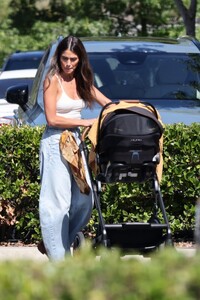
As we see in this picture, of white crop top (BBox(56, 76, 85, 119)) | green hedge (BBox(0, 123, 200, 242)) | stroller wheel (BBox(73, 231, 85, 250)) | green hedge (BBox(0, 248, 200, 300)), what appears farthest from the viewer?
green hedge (BBox(0, 123, 200, 242))

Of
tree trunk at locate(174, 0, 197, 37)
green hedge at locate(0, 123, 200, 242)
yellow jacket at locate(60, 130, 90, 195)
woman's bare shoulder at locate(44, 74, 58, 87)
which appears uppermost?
woman's bare shoulder at locate(44, 74, 58, 87)

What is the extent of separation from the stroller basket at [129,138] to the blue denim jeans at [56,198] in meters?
0.33

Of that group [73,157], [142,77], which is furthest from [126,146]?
[142,77]

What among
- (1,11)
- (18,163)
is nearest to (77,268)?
(18,163)

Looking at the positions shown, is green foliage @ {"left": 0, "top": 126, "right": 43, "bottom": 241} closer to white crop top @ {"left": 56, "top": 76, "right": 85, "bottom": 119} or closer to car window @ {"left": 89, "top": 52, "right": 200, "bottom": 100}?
car window @ {"left": 89, "top": 52, "right": 200, "bottom": 100}

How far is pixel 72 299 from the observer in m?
2.67

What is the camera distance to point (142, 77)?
8.79 meters

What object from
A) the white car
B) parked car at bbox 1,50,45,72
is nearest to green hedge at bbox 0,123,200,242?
the white car

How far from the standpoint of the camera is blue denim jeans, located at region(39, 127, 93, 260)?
6113 millimetres

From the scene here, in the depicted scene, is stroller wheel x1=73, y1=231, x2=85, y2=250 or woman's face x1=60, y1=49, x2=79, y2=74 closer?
woman's face x1=60, y1=49, x2=79, y2=74

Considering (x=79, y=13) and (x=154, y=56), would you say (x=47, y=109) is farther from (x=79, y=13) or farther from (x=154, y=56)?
(x=79, y=13)

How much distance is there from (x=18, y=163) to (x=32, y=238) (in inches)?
26.4

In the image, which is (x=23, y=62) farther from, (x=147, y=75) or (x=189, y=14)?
(x=147, y=75)

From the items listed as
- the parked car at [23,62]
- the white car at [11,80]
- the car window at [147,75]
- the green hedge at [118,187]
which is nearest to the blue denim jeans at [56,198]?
the green hedge at [118,187]
